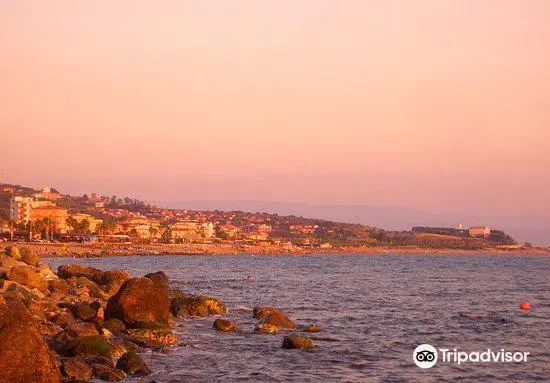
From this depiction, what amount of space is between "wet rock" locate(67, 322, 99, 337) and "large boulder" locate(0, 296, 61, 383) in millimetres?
6709

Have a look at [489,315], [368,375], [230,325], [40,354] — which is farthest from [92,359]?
[489,315]

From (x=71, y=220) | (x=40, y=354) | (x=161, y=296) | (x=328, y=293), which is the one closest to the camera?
(x=40, y=354)

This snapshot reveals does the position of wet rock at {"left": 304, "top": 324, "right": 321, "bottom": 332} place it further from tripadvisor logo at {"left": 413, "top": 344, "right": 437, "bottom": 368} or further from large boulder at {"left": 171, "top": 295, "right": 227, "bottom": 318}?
large boulder at {"left": 171, "top": 295, "right": 227, "bottom": 318}

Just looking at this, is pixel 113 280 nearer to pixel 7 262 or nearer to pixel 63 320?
pixel 7 262

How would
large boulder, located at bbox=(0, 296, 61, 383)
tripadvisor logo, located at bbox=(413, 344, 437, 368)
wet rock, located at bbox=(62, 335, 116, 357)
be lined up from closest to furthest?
large boulder, located at bbox=(0, 296, 61, 383) → wet rock, located at bbox=(62, 335, 116, 357) → tripadvisor logo, located at bbox=(413, 344, 437, 368)

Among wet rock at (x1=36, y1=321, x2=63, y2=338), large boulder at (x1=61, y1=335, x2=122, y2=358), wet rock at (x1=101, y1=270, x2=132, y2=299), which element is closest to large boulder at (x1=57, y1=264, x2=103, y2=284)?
wet rock at (x1=101, y1=270, x2=132, y2=299)

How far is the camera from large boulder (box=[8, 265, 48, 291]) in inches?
1497

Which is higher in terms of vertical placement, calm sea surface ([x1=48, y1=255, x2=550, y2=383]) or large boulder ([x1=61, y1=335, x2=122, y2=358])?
large boulder ([x1=61, y1=335, x2=122, y2=358])

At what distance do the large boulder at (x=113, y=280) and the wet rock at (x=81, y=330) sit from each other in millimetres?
17737

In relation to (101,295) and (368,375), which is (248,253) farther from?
(368,375)

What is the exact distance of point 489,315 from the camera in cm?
4294

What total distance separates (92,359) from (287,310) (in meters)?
22.3

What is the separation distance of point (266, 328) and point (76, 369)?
1345cm

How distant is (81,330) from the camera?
26.6 m
